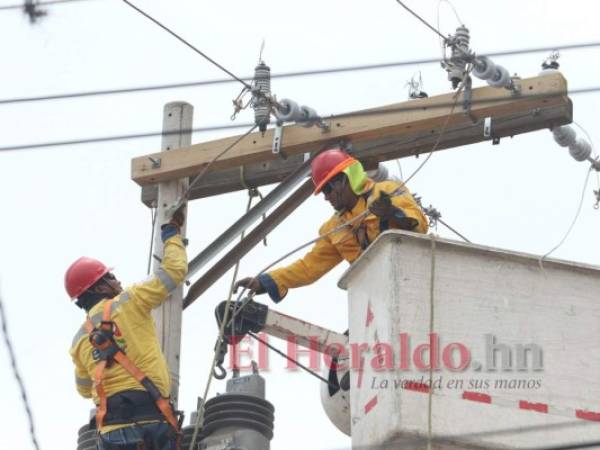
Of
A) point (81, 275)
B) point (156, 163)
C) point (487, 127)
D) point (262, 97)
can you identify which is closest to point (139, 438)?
point (81, 275)

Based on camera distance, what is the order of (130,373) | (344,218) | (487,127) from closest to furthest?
1. (130,373)
2. (487,127)
3. (344,218)

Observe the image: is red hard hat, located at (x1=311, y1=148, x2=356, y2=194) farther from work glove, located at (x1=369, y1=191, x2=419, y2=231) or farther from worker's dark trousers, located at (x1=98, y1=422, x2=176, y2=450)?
worker's dark trousers, located at (x1=98, y1=422, x2=176, y2=450)

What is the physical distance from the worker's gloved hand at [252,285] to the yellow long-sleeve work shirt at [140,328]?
3.11 ft

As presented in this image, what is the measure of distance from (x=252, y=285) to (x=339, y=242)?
24.7 inches

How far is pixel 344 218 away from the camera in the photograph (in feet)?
39.9

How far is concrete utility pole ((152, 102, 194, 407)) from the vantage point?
39.8 feet

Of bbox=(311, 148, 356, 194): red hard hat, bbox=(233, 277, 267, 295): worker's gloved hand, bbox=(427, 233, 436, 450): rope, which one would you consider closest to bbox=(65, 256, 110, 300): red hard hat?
bbox=(233, 277, 267, 295): worker's gloved hand

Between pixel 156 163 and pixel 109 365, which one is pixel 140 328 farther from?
pixel 156 163

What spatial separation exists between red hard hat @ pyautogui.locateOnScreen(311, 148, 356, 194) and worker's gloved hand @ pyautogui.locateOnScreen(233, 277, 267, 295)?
2.70 ft

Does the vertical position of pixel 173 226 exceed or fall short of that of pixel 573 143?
it falls short

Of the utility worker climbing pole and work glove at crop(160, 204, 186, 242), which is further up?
work glove at crop(160, 204, 186, 242)

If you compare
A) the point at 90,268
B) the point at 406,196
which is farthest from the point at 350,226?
the point at 90,268

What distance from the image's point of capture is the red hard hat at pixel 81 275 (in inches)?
468

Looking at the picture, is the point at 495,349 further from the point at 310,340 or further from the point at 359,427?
the point at 310,340
